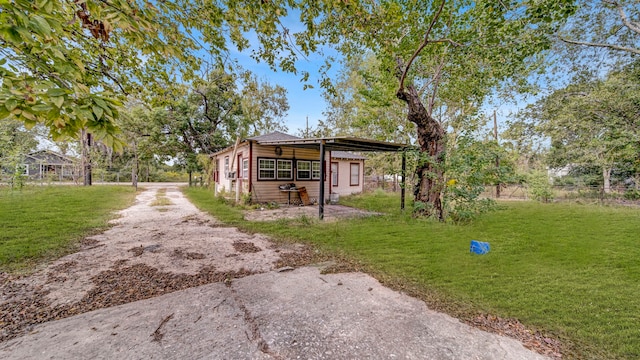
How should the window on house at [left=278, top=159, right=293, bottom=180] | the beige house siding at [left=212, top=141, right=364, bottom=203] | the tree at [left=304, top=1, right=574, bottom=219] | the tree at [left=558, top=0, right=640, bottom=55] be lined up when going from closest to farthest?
the tree at [left=304, top=1, right=574, bottom=219], the tree at [left=558, top=0, right=640, bottom=55], the beige house siding at [left=212, top=141, right=364, bottom=203], the window on house at [left=278, top=159, right=293, bottom=180]

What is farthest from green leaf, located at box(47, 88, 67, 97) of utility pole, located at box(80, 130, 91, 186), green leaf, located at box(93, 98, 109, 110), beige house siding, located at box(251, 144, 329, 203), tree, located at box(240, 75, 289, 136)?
tree, located at box(240, 75, 289, 136)

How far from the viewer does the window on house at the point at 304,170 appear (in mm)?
11273

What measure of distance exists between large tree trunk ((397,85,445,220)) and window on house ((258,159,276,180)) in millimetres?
5626

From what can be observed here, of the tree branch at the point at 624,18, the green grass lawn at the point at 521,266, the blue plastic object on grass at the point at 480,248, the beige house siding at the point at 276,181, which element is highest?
the tree branch at the point at 624,18

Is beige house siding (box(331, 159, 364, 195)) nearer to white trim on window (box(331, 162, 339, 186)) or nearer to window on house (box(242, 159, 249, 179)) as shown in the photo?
white trim on window (box(331, 162, 339, 186))

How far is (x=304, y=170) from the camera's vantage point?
37.5 feet

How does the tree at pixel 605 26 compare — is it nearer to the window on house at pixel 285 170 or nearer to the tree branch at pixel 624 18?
the tree branch at pixel 624 18

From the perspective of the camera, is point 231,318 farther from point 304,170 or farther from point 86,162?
point 86,162

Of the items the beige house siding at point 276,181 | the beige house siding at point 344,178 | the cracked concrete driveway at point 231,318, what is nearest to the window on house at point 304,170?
the beige house siding at point 276,181

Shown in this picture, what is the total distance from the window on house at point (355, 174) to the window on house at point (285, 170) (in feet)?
18.1

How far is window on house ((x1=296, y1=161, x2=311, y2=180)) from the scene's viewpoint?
11.3m

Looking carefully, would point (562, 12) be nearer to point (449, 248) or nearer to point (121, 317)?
point (449, 248)

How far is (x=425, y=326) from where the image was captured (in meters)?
2.30

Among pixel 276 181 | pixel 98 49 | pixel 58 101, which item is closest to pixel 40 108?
pixel 58 101
